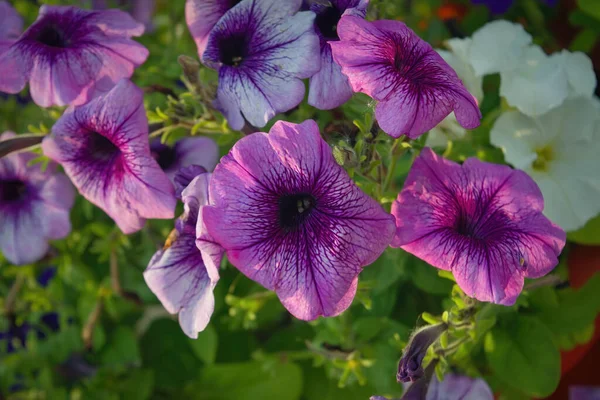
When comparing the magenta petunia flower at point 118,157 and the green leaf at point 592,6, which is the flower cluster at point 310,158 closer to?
the magenta petunia flower at point 118,157

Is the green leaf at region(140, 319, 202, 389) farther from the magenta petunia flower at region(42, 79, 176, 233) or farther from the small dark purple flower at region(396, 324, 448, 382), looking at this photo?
the small dark purple flower at region(396, 324, 448, 382)

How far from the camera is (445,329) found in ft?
1.51

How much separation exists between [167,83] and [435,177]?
0.38 meters

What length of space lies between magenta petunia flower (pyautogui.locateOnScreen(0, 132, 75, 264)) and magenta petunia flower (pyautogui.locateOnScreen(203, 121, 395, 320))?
288 millimetres

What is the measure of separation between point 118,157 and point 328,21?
0.22 meters

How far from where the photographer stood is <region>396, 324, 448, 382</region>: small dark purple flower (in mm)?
399

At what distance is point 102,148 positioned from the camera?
0.53 m

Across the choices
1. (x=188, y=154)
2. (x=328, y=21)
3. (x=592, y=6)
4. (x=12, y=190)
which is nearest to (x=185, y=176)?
(x=188, y=154)

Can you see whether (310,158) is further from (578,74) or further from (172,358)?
(172,358)

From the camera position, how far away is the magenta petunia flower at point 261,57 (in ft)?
1.44

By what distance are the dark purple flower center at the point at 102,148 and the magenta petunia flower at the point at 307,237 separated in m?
0.18

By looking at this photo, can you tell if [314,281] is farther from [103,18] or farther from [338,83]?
[103,18]

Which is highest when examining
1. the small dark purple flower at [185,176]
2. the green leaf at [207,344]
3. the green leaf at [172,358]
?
the small dark purple flower at [185,176]

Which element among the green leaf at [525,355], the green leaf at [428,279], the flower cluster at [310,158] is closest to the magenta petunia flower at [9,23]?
the flower cluster at [310,158]
